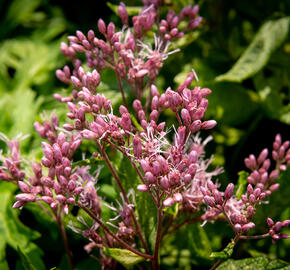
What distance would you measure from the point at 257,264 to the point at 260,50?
4.22ft

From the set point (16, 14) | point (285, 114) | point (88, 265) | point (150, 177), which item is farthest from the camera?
point (16, 14)

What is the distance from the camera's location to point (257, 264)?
1.63m

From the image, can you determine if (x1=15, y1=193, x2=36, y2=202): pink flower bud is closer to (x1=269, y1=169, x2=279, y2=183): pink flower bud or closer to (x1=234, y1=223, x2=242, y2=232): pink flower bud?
(x1=234, y1=223, x2=242, y2=232): pink flower bud

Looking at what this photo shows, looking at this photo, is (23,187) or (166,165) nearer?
(166,165)

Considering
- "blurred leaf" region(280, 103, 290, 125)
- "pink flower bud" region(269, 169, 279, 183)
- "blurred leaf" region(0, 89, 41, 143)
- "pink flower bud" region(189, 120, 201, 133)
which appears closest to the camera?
"pink flower bud" region(189, 120, 201, 133)

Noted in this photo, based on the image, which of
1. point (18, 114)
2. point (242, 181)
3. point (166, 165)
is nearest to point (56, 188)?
point (166, 165)

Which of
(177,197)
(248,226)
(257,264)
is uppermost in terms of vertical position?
(177,197)

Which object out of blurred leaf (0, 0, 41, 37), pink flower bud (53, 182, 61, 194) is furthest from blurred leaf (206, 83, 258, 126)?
→ blurred leaf (0, 0, 41, 37)

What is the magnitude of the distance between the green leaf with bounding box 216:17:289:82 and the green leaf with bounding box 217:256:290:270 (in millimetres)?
1007

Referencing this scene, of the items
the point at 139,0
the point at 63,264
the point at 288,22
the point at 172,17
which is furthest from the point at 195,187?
the point at 139,0

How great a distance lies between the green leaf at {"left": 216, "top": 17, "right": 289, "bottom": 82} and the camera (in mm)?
2264

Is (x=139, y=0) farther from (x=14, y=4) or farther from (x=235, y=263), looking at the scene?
(x=235, y=263)

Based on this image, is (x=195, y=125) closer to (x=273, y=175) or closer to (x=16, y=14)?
(x=273, y=175)

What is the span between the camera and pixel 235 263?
1674mm
